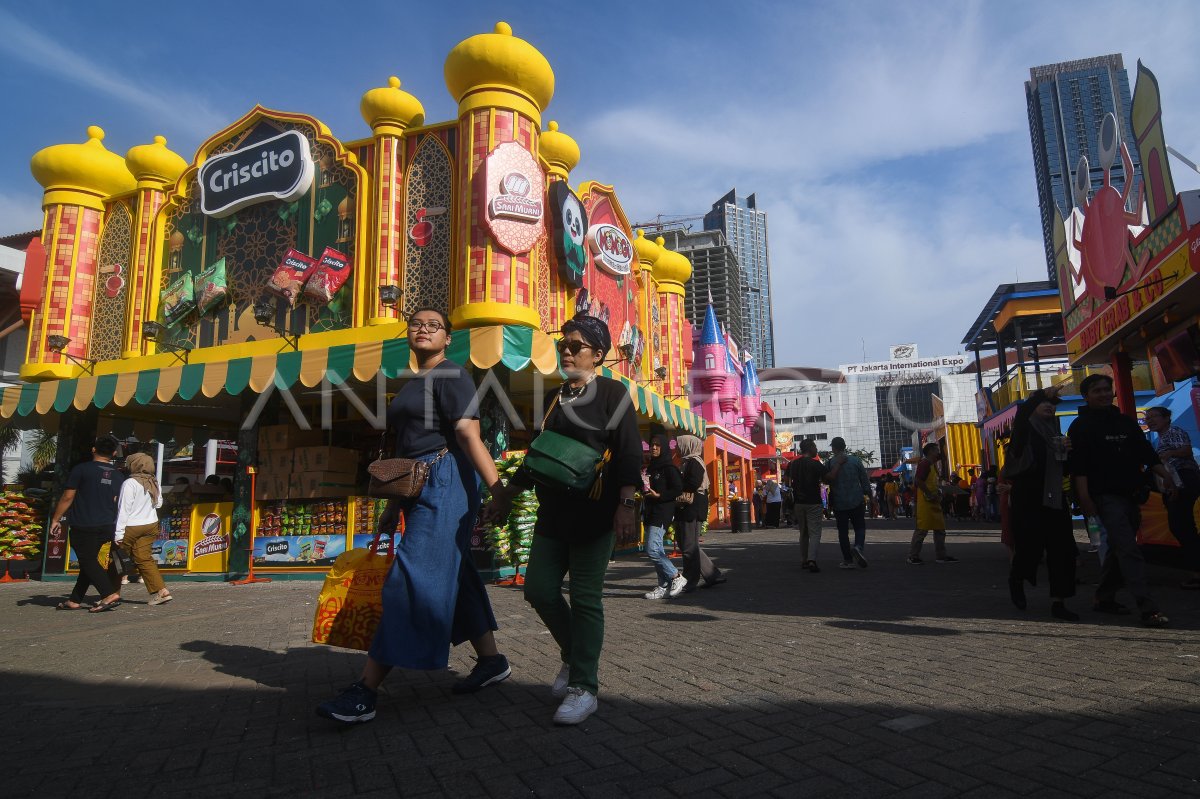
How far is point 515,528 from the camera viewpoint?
8.84m

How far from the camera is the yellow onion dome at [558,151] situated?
35.7 ft

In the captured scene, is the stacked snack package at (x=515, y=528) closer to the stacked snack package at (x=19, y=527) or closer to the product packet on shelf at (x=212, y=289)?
the product packet on shelf at (x=212, y=289)

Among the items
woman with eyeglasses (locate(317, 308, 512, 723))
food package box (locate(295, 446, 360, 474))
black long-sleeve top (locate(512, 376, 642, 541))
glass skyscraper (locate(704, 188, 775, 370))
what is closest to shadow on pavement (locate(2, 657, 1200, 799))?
woman with eyeglasses (locate(317, 308, 512, 723))

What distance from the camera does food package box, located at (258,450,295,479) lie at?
35.1ft

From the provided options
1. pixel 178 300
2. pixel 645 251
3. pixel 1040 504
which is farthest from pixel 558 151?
pixel 1040 504

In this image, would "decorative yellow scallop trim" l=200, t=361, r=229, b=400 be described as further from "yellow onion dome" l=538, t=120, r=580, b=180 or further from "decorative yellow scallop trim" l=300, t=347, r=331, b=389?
"yellow onion dome" l=538, t=120, r=580, b=180

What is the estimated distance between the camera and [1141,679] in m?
3.39

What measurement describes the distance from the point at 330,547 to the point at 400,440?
771 cm

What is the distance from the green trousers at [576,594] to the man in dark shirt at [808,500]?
21.5 ft

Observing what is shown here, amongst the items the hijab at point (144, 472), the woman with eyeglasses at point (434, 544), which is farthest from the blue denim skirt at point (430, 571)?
the hijab at point (144, 472)

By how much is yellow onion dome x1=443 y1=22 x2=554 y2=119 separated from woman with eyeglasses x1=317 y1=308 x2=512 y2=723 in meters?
7.26

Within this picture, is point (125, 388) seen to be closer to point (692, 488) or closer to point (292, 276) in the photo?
point (292, 276)

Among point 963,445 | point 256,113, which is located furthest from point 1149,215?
point 963,445

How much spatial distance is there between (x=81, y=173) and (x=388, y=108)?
18.6 feet
